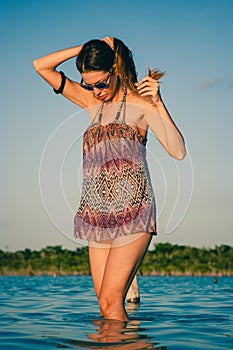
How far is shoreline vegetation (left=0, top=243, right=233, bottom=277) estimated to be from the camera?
68250mm

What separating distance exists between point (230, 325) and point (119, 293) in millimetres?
1783

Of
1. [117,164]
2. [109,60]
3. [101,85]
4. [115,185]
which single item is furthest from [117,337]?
[109,60]

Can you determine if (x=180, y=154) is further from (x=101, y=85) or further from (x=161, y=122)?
(x=101, y=85)

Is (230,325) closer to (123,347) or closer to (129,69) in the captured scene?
(123,347)

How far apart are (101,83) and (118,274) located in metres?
1.56

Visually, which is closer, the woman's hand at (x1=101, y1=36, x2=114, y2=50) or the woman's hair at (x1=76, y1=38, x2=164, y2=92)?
the woman's hair at (x1=76, y1=38, x2=164, y2=92)

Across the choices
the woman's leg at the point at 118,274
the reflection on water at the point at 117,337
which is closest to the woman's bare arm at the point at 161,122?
the woman's leg at the point at 118,274

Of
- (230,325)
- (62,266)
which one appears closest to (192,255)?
(62,266)

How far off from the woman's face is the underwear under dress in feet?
0.49

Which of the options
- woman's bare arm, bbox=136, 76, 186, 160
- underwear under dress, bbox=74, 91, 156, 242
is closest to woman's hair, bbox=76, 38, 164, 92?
woman's bare arm, bbox=136, 76, 186, 160

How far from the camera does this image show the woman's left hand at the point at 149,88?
191 inches

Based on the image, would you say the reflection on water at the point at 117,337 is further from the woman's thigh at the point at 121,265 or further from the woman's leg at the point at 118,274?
the woman's thigh at the point at 121,265

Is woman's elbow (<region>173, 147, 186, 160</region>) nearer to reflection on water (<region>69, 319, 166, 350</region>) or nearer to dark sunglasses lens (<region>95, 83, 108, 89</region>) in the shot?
dark sunglasses lens (<region>95, 83, 108, 89</region>)

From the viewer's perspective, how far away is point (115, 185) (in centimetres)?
513
